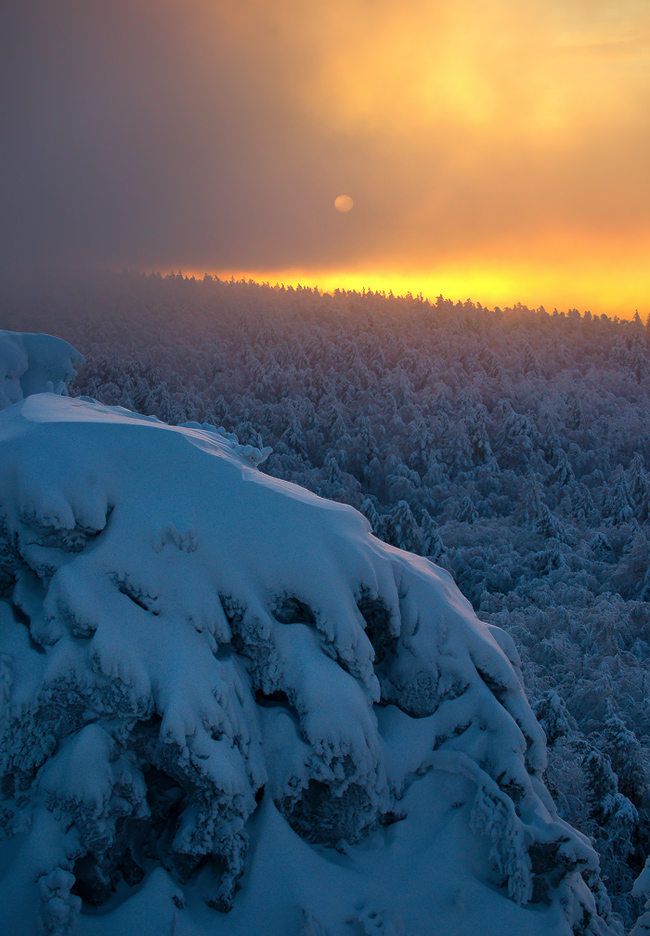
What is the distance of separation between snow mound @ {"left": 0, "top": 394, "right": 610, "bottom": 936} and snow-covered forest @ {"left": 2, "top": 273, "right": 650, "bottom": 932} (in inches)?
112

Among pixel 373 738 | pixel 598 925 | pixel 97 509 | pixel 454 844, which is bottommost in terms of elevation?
pixel 598 925

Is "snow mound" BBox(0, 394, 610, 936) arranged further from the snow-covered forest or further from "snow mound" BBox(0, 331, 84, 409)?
"snow mound" BBox(0, 331, 84, 409)

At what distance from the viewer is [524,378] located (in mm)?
48781

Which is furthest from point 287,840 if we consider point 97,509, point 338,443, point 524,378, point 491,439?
point 524,378

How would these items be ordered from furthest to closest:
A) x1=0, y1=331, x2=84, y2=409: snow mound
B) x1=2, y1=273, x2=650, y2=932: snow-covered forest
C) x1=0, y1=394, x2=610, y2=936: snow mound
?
x1=2, y1=273, x2=650, y2=932: snow-covered forest < x1=0, y1=331, x2=84, y2=409: snow mound < x1=0, y1=394, x2=610, y2=936: snow mound

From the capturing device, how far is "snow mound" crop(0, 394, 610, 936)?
5195mm

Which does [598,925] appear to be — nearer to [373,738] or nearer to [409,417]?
[373,738]

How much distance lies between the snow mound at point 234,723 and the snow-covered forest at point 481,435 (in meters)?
2.85

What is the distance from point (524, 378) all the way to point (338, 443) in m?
21.7

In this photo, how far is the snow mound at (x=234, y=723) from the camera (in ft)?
17.0

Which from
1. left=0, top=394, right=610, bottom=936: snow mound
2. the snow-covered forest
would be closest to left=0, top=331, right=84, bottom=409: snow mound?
left=0, top=394, right=610, bottom=936: snow mound

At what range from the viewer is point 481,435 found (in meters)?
37.9

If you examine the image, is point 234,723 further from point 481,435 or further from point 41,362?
point 481,435

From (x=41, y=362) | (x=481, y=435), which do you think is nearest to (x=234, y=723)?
(x=41, y=362)
